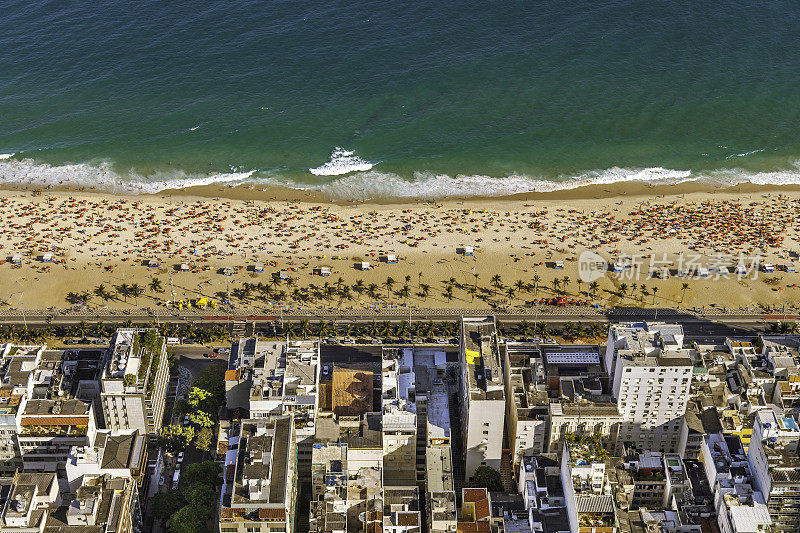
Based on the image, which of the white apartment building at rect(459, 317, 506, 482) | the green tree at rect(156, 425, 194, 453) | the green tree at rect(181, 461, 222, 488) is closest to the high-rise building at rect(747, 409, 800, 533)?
the white apartment building at rect(459, 317, 506, 482)

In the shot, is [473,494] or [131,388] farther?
[131,388]

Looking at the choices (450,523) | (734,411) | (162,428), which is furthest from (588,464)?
(162,428)

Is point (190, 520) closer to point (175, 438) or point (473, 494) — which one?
point (175, 438)

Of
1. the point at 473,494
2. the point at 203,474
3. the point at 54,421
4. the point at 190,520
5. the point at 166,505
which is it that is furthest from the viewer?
the point at 54,421

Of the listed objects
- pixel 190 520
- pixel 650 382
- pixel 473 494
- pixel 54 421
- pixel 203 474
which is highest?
pixel 650 382

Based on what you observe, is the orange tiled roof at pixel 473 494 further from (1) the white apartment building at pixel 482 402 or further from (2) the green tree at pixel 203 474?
(2) the green tree at pixel 203 474

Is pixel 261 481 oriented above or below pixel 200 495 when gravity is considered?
above

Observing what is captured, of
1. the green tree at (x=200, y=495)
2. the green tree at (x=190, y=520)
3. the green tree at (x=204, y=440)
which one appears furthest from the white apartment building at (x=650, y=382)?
the green tree at (x=204, y=440)

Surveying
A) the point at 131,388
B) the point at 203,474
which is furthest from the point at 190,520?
the point at 131,388
